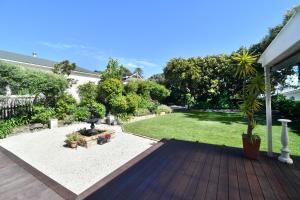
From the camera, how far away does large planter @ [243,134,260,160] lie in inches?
158

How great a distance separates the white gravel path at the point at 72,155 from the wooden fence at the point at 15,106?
1941 mm

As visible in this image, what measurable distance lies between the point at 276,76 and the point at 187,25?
843 cm

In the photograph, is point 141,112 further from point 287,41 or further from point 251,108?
point 287,41

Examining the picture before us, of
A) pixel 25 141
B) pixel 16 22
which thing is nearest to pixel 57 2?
pixel 16 22

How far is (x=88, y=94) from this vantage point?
11672mm

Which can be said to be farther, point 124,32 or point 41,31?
point 124,32

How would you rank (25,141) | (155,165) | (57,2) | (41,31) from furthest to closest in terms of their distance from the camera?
(41,31), (57,2), (25,141), (155,165)

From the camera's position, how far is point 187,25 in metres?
14.1

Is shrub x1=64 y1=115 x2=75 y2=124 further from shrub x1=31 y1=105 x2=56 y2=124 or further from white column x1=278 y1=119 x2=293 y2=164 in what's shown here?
white column x1=278 y1=119 x2=293 y2=164

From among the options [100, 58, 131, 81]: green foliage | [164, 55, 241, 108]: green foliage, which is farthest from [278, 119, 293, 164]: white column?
[164, 55, 241, 108]: green foliage

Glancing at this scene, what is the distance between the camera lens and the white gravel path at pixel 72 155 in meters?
3.80

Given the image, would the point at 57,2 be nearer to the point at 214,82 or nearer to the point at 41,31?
the point at 41,31

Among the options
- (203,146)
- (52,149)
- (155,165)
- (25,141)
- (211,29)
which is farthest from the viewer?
(211,29)

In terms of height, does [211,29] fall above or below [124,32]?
below
